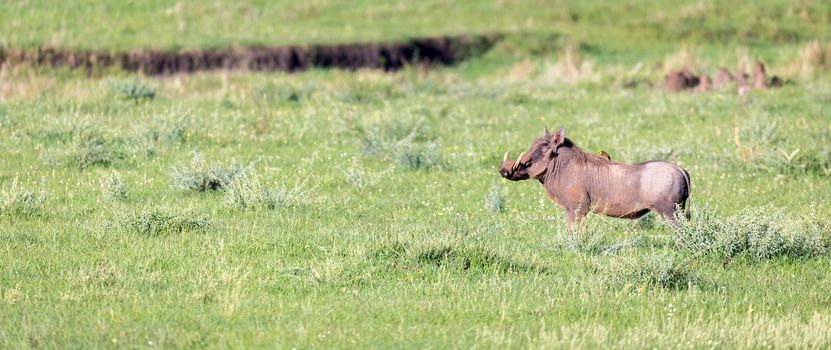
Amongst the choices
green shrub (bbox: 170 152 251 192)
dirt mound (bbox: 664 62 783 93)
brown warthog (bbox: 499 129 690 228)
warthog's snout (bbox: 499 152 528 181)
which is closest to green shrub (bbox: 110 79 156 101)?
green shrub (bbox: 170 152 251 192)

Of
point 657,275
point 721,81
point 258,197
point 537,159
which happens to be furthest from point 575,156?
point 721,81

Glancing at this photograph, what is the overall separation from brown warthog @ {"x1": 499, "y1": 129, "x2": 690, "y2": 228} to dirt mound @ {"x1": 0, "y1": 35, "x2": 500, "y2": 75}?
1988 centimetres

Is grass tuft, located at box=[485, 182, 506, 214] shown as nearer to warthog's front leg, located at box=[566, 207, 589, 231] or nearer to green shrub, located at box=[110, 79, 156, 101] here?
warthog's front leg, located at box=[566, 207, 589, 231]

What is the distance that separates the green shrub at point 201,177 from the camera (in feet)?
44.8

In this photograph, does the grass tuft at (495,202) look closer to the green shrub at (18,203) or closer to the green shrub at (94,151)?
the green shrub at (18,203)

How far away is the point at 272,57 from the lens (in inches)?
1281

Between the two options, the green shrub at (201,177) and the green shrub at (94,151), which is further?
the green shrub at (94,151)

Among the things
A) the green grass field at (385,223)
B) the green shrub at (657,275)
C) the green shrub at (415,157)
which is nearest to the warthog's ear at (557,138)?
the green grass field at (385,223)

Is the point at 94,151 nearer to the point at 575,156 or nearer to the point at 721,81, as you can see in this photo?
the point at 575,156

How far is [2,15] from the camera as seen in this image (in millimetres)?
34500

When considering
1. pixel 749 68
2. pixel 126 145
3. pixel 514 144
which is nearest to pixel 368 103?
pixel 514 144

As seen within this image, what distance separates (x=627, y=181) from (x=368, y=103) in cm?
1302

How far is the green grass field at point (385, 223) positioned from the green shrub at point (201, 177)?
32mm

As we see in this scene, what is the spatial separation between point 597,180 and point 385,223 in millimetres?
2245
